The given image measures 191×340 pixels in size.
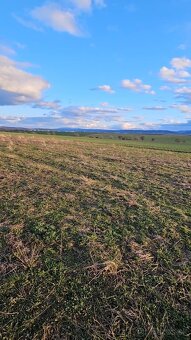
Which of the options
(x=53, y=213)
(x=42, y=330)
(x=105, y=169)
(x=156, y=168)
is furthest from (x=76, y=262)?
(x=156, y=168)

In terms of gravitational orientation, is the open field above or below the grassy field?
below

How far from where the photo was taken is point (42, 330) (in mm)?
4945

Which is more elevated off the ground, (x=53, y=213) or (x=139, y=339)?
(x=53, y=213)

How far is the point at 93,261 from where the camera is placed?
6.54 meters

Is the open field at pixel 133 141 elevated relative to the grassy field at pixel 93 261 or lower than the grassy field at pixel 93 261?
lower

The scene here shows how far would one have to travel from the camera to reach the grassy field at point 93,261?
16.9 ft

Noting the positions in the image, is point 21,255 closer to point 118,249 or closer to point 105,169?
point 118,249

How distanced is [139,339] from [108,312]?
0.65 meters

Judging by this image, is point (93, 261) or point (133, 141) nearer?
point (93, 261)

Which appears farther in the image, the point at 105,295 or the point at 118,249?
the point at 118,249

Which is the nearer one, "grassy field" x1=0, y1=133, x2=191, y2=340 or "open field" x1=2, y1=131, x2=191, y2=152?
"grassy field" x1=0, y1=133, x2=191, y2=340

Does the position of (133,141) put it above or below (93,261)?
below

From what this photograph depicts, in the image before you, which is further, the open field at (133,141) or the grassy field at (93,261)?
the open field at (133,141)

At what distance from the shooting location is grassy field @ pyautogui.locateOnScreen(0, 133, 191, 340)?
5.16m
